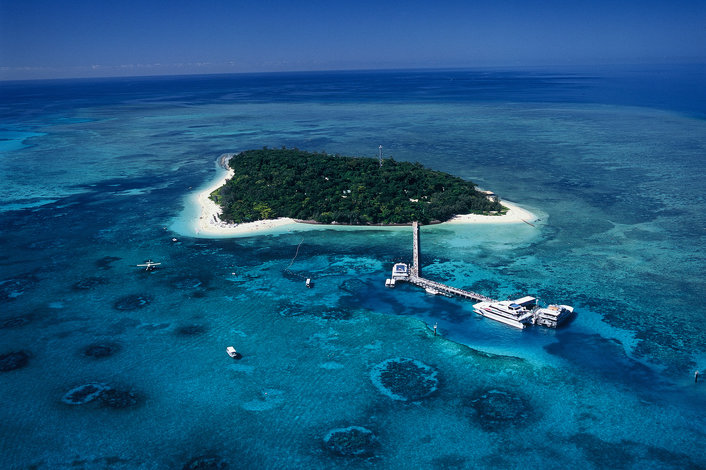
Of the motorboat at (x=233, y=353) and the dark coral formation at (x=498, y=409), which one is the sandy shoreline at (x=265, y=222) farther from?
the dark coral formation at (x=498, y=409)

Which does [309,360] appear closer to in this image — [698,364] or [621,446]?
[621,446]

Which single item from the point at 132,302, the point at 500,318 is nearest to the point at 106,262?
the point at 132,302

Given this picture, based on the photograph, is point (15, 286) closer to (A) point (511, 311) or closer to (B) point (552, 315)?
(A) point (511, 311)

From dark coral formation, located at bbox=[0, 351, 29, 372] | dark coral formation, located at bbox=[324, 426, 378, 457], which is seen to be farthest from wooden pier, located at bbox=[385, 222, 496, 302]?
dark coral formation, located at bbox=[0, 351, 29, 372]

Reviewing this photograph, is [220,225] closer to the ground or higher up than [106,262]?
higher up

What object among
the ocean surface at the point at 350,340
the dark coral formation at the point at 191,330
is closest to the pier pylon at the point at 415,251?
the ocean surface at the point at 350,340

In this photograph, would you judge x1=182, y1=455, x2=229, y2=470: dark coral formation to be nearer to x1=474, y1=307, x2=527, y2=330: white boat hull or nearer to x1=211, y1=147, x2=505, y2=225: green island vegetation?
x1=474, y1=307, x2=527, y2=330: white boat hull

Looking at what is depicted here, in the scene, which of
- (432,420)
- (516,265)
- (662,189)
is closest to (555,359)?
(432,420)
